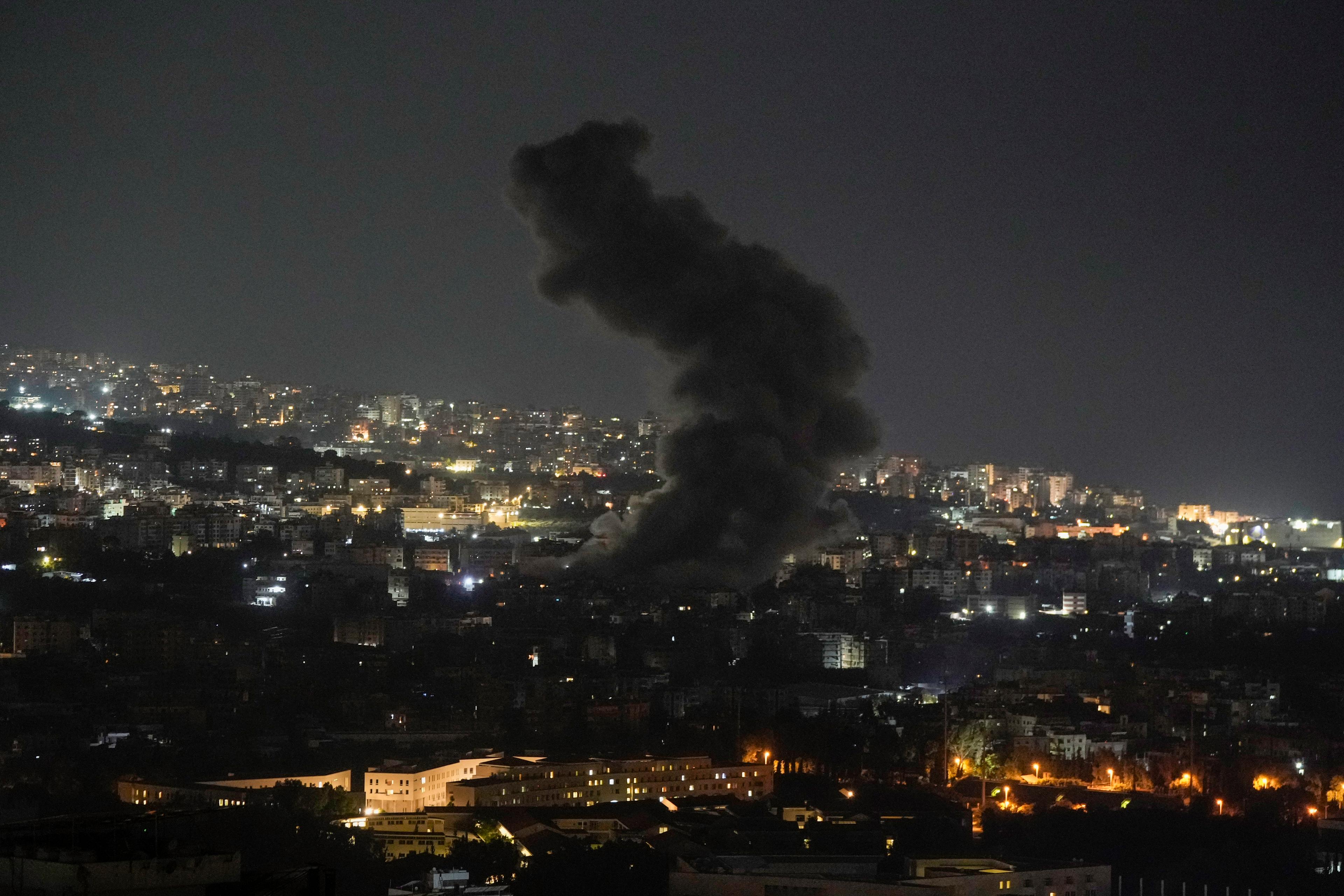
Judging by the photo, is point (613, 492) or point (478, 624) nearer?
point (478, 624)

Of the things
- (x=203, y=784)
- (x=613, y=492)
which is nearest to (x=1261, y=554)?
(x=613, y=492)

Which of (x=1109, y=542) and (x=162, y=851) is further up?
(x=1109, y=542)

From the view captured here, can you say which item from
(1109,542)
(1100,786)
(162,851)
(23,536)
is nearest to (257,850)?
(1100,786)

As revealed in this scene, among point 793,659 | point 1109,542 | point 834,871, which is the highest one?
point 1109,542

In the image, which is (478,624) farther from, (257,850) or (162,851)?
(162,851)

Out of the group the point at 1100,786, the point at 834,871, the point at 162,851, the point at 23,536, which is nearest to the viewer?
the point at 162,851

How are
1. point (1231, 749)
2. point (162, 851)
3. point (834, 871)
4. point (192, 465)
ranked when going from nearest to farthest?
point (162, 851) → point (834, 871) → point (1231, 749) → point (192, 465)
